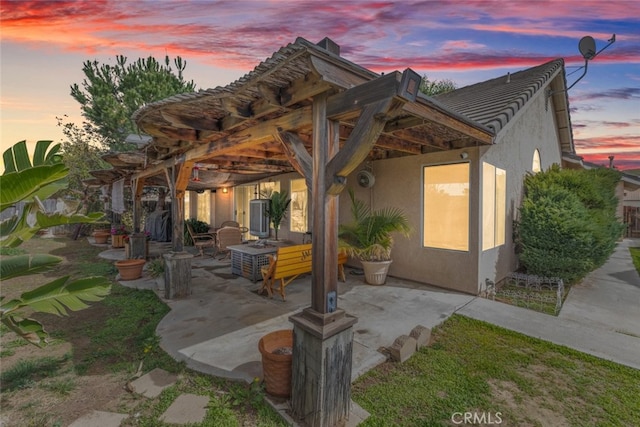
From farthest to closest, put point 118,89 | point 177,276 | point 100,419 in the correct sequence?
1. point 118,89
2. point 177,276
3. point 100,419

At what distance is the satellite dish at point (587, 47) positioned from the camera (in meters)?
6.73

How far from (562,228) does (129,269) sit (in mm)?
9656

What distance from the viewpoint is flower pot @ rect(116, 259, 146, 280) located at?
6543mm

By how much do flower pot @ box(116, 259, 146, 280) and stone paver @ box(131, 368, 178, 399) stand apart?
14.3 feet

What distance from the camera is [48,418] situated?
242 centimetres

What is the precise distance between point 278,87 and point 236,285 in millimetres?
4535

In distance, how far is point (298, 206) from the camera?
9.44 m

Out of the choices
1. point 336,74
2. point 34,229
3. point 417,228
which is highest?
point 336,74

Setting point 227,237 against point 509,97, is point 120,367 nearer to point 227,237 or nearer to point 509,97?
point 227,237

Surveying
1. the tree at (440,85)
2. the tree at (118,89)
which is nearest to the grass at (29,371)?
the tree at (118,89)

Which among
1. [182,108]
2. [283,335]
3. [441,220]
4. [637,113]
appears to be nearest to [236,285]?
[283,335]

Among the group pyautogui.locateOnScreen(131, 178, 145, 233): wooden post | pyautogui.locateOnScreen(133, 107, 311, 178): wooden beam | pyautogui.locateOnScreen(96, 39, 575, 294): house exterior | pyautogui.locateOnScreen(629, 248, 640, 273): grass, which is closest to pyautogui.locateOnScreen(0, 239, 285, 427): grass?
pyautogui.locateOnScreen(96, 39, 575, 294): house exterior

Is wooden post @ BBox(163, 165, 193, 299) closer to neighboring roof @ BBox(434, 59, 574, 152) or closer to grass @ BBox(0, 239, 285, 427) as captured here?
grass @ BBox(0, 239, 285, 427)

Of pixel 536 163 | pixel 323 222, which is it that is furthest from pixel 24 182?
pixel 536 163
